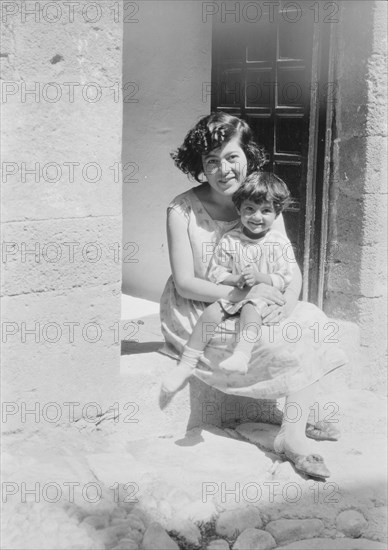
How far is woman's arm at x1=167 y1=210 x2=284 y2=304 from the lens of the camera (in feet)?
14.4

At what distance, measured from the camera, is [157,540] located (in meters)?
3.67

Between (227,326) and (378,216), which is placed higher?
(378,216)

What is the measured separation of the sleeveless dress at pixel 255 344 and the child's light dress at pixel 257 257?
128mm

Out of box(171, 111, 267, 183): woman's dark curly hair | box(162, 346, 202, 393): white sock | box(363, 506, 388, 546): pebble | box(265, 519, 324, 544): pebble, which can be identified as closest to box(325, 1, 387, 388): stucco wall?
box(171, 111, 267, 183): woman's dark curly hair

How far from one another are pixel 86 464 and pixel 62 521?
519 millimetres

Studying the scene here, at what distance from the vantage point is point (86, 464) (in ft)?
14.0

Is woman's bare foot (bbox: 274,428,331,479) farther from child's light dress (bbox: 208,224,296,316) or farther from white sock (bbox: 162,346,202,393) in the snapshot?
child's light dress (bbox: 208,224,296,316)

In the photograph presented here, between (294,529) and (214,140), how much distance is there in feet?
6.33

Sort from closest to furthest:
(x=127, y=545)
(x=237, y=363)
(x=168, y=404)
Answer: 1. (x=127, y=545)
2. (x=237, y=363)
3. (x=168, y=404)

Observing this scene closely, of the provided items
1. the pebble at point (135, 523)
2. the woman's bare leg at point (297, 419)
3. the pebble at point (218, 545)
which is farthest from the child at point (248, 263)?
the pebble at point (218, 545)

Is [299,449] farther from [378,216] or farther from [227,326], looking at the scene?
[378,216]

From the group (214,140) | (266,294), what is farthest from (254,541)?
(214,140)

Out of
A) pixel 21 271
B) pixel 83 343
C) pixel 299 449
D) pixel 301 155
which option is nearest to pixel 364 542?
pixel 299 449

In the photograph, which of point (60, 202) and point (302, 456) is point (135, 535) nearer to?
point (302, 456)
